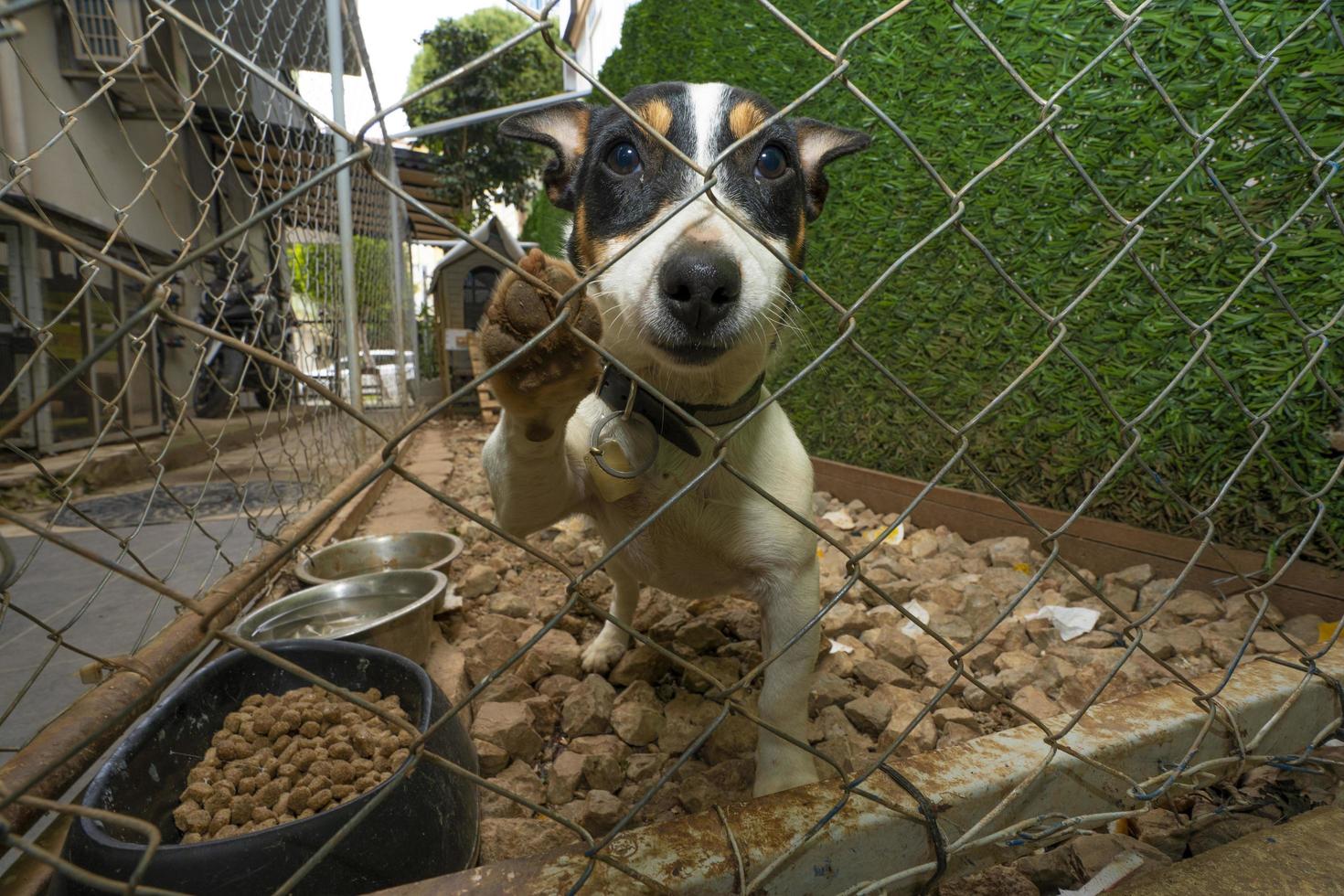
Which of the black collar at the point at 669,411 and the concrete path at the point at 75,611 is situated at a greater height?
the black collar at the point at 669,411

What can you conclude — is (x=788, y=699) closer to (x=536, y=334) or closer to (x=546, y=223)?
(x=536, y=334)

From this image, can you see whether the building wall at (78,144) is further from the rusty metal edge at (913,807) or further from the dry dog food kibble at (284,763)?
the rusty metal edge at (913,807)

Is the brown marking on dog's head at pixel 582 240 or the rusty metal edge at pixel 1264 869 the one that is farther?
the brown marking on dog's head at pixel 582 240

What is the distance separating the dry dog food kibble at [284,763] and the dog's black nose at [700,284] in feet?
2.95

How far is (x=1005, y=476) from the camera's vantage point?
3.01 meters

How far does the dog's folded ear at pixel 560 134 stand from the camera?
1.77 m

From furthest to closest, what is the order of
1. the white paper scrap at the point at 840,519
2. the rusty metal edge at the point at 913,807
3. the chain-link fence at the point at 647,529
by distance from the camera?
the white paper scrap at the point at 840,519, the rusty metal edge at the point at 913,807, the chain-link fence at the point at 647,529

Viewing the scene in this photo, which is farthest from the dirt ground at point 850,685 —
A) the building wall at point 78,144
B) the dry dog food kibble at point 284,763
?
the building wall at point 78,144

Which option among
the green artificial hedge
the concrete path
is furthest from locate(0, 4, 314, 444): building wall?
the green artificial hedge

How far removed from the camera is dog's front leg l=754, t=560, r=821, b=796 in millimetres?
1491

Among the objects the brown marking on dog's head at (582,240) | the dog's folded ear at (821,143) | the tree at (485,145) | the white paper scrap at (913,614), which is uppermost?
the tree at (485,145)

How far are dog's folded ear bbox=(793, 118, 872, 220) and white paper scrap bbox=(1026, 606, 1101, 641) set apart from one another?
156 centimetres

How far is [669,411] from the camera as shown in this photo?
1.46m

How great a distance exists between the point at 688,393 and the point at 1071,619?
158 cm
